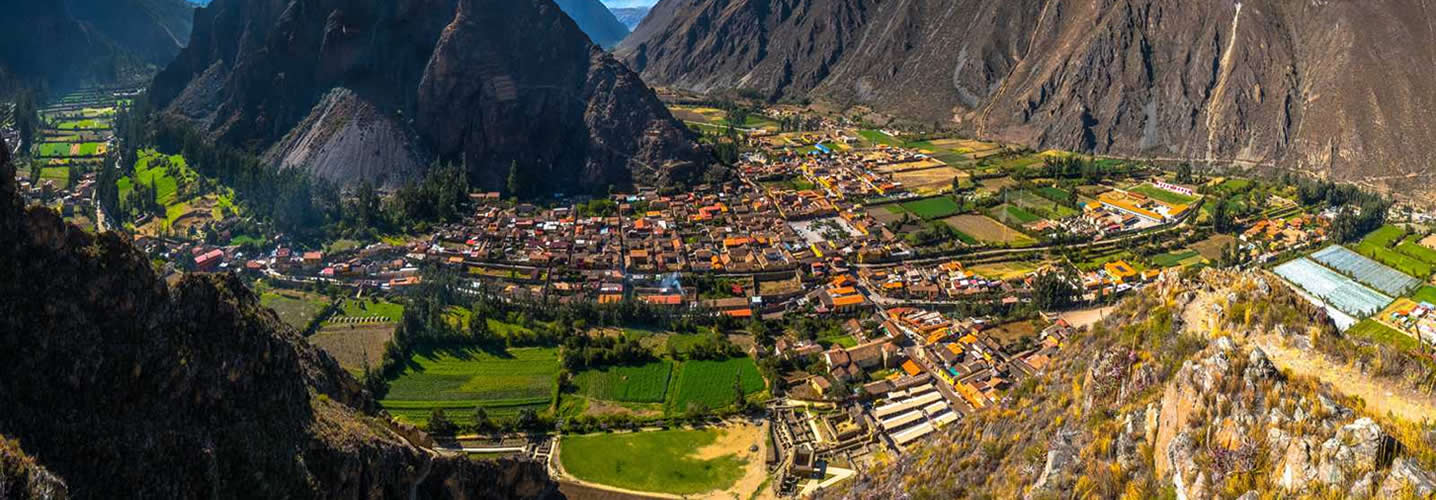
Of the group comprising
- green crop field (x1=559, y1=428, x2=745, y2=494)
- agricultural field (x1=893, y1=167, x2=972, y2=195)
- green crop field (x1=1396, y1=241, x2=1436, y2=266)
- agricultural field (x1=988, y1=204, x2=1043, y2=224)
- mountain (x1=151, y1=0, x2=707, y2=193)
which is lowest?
green crop field (x1=559, y1=428, x2=745, y2=494)

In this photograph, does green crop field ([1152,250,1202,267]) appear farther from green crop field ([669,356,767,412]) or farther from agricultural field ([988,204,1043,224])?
green crop field ([669,356,767,412])

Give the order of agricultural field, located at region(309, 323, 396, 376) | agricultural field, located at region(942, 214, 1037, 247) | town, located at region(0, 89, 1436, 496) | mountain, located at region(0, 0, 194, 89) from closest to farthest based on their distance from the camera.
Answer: town, located at region(0, 89, 1436, 496), agricultural field, located at region(309, 323, 396, 376), agricultural field, located at region(942, 214, 1037, 247), mountain, located at region(0, 0, 194, 89)

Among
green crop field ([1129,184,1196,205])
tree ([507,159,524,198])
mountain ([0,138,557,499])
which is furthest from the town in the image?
mountain ([0,138,557,499])

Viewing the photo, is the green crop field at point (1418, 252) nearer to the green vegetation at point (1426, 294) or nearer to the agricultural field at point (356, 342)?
the green vegetation at point (1426, 294)

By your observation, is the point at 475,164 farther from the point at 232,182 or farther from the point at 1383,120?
the point at 1383,120

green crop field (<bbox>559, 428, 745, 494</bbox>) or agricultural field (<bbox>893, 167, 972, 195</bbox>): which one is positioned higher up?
agricultural field (<bbox>893, 167, 972, 195</bbox>)
